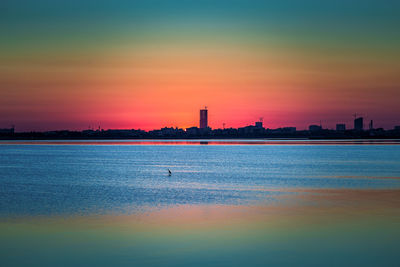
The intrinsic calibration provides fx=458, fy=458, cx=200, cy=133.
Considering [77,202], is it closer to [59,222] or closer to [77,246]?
[59,222]

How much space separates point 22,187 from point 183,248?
21.0m

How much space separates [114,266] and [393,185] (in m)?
25.4

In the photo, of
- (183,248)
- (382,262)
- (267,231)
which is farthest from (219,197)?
(382,262)

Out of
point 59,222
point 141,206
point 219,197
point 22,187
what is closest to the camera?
point 59,222

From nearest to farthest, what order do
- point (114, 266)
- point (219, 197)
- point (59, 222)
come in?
point (114, 266) < point (59, 222) < point (219, 197)

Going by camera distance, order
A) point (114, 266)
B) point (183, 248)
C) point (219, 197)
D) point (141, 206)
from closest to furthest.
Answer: point (114, 266)
point (183, 248)
point (141, 206)
point (219, 197)

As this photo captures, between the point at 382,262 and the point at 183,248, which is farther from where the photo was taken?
the point at 183,248

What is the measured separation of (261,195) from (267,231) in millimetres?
10299

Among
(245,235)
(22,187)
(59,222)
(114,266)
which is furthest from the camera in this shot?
(22,187)

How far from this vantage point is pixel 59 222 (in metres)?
18.6

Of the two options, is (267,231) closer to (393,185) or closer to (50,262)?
(50,262)

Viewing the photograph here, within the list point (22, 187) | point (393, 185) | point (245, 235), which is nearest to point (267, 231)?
point (245, 235)

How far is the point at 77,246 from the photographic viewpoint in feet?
48.4

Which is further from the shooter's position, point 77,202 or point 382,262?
point 77,202
